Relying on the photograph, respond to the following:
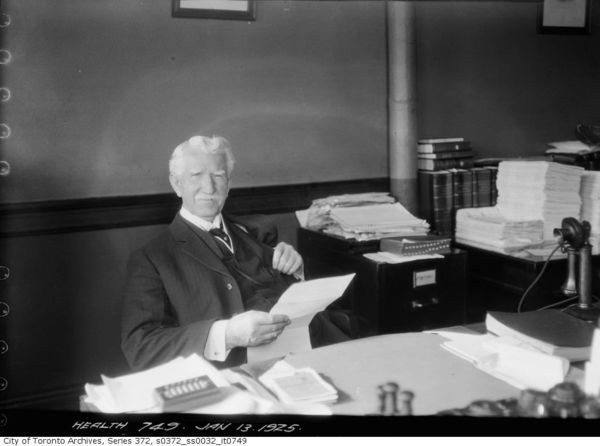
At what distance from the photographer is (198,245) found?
76.5 inches

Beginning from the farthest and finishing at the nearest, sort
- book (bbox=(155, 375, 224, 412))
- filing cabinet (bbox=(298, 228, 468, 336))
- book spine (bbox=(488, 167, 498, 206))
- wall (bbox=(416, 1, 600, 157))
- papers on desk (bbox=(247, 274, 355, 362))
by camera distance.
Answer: wall (bbox=(416, 1, 600, 157)) → book spine (bbox=(488, 167, 498, 206)) → filing cabinet (bbox=(298, 228, 468, 336)) → papers on desk (bbox=(247, 274, 355, 362)) → book (bbox=(155, 375, 224, 412))

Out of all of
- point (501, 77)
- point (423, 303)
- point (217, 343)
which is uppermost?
point (501, 77)

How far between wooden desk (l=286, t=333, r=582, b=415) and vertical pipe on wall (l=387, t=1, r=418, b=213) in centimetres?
144

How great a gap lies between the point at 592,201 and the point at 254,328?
5.75 ft

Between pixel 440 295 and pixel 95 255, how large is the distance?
1.38 meters

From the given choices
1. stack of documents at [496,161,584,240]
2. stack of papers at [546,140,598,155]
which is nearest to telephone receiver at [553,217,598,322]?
stack of documents at [496,161,584,240]

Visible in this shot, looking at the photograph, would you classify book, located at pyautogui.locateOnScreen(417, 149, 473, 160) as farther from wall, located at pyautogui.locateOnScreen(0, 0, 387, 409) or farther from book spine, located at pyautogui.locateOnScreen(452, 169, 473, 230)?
wall, located at pyautogui.locateOnScreen(0, 0, 387, 409)

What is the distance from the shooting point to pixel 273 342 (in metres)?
1.79

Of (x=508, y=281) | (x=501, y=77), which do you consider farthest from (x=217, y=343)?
(x=501, y=77)

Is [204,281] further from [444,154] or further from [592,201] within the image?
[592,201]

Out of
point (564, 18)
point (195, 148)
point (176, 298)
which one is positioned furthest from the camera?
point (564, 18)

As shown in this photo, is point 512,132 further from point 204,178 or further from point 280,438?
point 280,438

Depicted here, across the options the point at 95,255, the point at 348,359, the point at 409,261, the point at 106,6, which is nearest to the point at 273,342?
the point at 348,359

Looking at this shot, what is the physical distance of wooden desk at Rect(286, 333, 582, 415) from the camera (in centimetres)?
120
